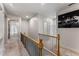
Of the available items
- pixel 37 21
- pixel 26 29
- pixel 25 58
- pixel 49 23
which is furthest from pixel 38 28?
pixel 25 58

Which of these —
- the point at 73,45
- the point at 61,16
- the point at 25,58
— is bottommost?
the point at 73,45

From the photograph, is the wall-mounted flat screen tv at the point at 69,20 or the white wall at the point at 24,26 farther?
the white wall at the point at 24,26

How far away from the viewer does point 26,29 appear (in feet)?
28.0

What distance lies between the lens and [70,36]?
488 cm

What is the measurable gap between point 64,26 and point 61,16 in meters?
0.53

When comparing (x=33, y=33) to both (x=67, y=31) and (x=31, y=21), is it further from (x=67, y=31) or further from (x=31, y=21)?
(x=67, y=31)

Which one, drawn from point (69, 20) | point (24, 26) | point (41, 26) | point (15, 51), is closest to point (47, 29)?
point (41, 26)

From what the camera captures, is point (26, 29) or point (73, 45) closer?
point (73, 45)

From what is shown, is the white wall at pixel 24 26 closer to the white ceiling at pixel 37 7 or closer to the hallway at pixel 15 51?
the white ceiling at pixel 37 7

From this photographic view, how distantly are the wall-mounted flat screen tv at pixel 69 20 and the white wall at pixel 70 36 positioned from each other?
0.45ft

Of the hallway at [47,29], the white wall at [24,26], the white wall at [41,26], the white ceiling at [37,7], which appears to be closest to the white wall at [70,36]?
the hallway at [47,29]

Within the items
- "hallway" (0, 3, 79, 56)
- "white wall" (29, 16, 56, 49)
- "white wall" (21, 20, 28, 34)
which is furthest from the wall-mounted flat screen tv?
"white wall" (21, 20, 28, 34)

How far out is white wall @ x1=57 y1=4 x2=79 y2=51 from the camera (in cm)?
443

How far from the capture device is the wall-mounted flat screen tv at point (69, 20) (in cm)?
452
